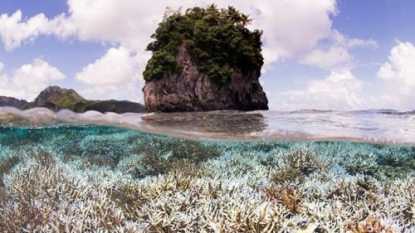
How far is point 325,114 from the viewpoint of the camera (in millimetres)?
15297

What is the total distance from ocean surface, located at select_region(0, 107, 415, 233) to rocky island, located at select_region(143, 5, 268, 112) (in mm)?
15243

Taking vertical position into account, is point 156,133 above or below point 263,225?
above

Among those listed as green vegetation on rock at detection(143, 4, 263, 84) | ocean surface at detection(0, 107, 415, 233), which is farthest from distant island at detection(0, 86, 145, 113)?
green vegetation on rock at detection(143, 4, 263, 84)

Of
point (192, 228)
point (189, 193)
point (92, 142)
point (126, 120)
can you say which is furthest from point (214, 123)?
point (192, 228)

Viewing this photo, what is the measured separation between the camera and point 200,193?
272 inches

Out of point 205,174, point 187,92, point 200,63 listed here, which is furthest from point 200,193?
point 200,63

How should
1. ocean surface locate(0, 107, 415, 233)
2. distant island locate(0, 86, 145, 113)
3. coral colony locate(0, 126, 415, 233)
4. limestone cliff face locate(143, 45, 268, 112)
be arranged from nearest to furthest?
coral colony locate(0, 126, 415, 233)
ocean surface locate(0, 107, 415, 233)
distant island locate(0, 86, 145, 113)
limestone cliff face locate(143, 45, 268, 112)

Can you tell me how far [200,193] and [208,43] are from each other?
25583 millimetres

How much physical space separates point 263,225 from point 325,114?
10.6 meters

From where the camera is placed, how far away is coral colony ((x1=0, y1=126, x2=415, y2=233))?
5.89 metres

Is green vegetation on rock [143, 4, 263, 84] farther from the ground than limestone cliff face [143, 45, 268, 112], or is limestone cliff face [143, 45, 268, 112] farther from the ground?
green vegetation on rock [143, 4, 263, 84]

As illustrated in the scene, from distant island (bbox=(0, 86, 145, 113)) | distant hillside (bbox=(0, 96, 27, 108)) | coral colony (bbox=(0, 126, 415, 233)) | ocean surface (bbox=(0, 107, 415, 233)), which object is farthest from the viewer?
distant island (bbox=(0, 86, 145, 113))

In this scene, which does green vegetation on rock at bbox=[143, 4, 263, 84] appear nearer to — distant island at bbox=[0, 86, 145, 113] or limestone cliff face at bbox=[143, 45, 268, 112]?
limestone cliff face at bbox=[143, 45, 268, 112]

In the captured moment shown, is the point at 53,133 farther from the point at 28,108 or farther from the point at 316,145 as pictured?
the point at 316,145
